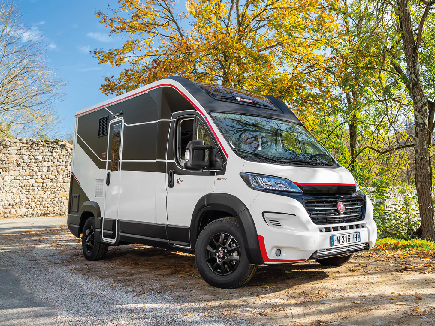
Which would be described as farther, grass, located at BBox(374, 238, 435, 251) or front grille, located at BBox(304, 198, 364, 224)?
grass, located at BBox(374, 238, 435, 251)

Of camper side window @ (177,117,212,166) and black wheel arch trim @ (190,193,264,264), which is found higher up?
camper side window @ (177,117,212,166)

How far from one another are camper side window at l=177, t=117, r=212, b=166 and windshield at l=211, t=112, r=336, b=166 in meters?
0.26

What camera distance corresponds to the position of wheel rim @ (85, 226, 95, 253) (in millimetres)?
7977

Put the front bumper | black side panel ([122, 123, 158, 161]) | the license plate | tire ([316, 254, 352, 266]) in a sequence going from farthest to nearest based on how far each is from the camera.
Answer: tire ([316, 254, 352, 266]) < black side panel ([122, 123, 158, 161]) < the license plate < the front bumper

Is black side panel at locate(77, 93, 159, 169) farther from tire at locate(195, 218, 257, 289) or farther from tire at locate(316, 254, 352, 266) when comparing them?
tire at locate(316, 254, 352, 266)

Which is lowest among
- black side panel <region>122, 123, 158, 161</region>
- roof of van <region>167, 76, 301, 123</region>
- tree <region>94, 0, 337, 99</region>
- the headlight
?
the headlight

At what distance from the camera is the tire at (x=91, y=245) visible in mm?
7792

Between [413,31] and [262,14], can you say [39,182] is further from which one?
[413,31]

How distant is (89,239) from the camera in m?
8.05

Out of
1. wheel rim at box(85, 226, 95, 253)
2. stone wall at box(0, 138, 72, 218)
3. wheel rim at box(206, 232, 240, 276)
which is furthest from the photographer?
stone wall at box(0, 138, 72, 218)

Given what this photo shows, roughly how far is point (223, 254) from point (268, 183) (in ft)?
3.61

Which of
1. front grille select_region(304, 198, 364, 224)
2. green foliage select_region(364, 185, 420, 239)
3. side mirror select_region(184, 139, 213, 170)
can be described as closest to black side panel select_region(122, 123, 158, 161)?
side mirror select_region(184, 139, 213, 170)

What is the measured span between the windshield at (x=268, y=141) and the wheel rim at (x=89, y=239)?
3.96 metres

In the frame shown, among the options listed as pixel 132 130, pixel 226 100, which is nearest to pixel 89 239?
pixel 132 130
